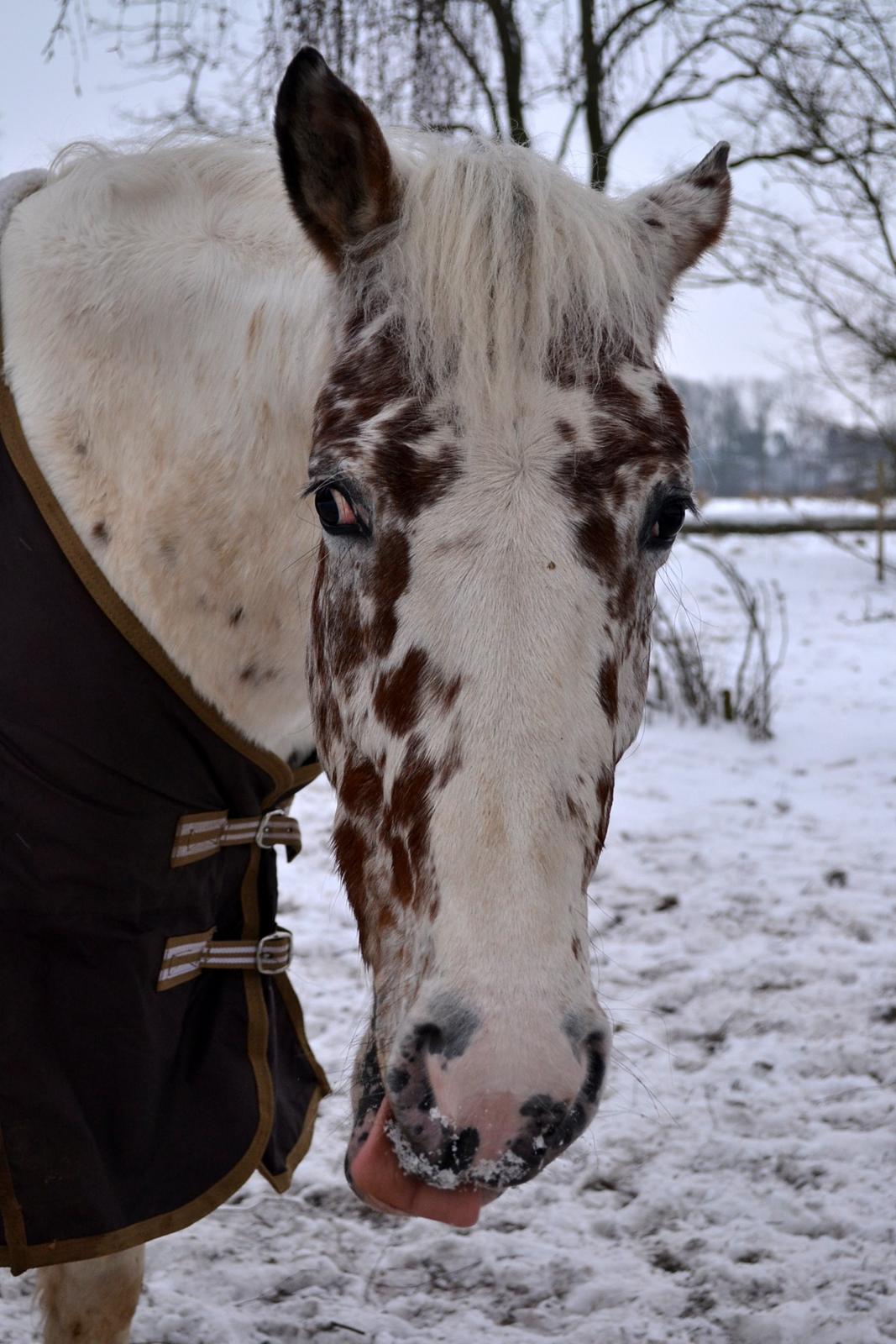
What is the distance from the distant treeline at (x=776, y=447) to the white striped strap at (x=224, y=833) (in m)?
7.12

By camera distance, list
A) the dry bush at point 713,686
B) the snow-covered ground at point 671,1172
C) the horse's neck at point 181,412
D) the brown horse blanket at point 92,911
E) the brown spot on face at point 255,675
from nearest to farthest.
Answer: the brown horse blanket at point 92,911, the horse's neck at point 181,412, the brown spot on face at point 255,675, the snow-covered ground at point 671,1172, the dry bush at point 713,686

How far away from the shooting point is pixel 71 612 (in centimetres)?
165

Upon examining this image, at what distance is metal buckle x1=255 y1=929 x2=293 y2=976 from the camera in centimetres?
194

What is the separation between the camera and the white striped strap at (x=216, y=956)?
1757mm

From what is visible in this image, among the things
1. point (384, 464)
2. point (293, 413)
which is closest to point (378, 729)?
point (384, 464)

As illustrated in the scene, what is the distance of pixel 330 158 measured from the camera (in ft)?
4.77

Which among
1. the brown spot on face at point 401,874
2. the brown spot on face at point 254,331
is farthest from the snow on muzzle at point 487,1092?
the brown spot on face at point 254,331

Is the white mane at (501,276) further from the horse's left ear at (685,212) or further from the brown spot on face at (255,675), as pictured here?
the brown spot on face at (255,675)

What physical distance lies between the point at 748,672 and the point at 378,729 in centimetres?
724

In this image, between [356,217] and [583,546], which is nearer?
[583,546]

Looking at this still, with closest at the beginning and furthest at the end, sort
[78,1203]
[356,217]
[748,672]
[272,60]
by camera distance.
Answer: [356,217], [78,1203], [272,60], [748,672]

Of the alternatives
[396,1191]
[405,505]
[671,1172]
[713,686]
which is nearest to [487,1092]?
[396,1191]

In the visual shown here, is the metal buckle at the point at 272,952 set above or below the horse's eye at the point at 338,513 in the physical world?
below

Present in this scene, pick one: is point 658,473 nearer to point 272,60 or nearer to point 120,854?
point 120,854
